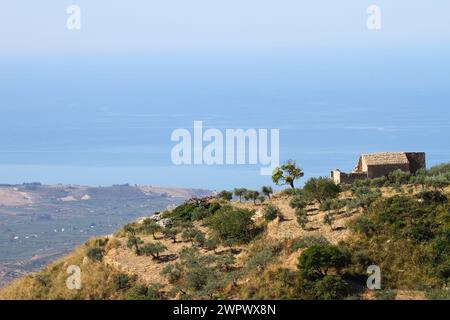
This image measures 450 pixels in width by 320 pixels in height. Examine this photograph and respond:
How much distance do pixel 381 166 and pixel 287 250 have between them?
11546mm

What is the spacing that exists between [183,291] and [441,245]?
8.83 metres

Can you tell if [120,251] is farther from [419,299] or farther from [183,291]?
[419,299]

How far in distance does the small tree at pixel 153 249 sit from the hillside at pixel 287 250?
0.05 m

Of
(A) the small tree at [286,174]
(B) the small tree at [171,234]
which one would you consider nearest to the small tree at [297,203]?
(B) the small tree at [171,234]

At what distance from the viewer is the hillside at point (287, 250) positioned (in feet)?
122

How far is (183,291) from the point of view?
1510 inches

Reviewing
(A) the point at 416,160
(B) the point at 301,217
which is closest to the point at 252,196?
(B) the point at 301,217

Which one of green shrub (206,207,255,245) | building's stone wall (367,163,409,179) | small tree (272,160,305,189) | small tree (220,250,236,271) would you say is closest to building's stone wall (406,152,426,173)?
building's stone wall (367,163,409,179)

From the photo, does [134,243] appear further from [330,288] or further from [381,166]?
[381,166]

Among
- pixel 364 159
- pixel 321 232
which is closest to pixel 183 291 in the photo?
pixel 321 232

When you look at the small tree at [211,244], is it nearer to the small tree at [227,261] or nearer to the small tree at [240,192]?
the small tree at [227,261]

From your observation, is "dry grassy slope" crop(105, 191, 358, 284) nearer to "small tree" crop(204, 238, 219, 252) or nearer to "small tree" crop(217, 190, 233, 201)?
"small tree" crop(204, 238, 219, 252)

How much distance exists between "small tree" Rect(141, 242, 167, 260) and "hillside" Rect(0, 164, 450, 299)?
0.16 ft

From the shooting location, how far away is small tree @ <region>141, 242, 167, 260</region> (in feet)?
141
